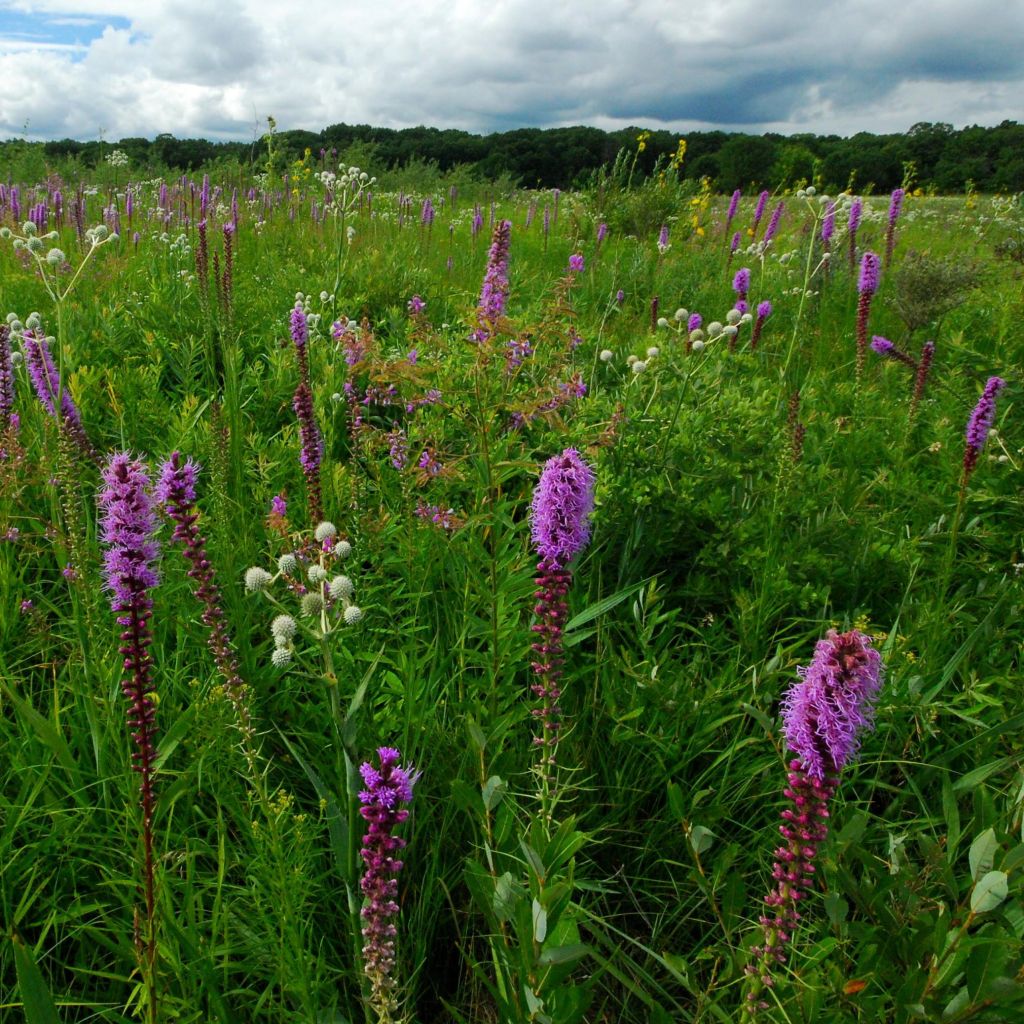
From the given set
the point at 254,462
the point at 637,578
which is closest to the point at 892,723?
the point at 637,578

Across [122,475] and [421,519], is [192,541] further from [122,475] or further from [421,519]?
[421,519]

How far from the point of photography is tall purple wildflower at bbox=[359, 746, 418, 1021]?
43.6 inches

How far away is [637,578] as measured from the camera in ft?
8.45

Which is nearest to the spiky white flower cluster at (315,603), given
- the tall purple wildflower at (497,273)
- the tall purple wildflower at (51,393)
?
the tall purple wildflower at (497,273)

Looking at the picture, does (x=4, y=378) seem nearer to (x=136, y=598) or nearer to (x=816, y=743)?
(x=136, y=598)

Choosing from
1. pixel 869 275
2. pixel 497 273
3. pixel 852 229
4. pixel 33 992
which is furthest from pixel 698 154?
pixel 33 992

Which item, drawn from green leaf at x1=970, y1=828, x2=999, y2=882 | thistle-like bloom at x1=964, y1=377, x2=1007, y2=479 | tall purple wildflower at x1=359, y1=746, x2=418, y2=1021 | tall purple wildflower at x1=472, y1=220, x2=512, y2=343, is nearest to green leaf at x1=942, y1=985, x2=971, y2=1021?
green leaf at x1=970, y1=828, x2=999, y2=882

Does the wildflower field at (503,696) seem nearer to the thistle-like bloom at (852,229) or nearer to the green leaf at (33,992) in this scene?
the green leaf at (33,992)

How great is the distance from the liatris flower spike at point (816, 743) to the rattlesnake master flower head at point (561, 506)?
492 millimetres

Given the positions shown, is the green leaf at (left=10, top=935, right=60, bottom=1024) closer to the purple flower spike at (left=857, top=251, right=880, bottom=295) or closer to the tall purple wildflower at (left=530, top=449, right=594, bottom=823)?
the tall purple wildflower at (left=530, top=449, right=594, bottom=823)

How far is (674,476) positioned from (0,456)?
2.21m

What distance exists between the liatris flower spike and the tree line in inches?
464

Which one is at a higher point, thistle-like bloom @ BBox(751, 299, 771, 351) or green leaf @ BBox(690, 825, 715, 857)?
thistle-like bloom @ BBox(751, 299, 771, 351)

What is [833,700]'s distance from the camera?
44.0 inches
